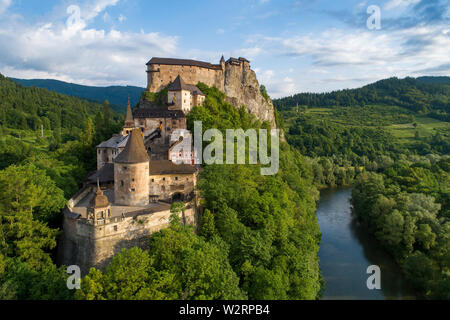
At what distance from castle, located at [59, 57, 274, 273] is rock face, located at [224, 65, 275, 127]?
273cm

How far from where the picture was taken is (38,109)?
12744 centimetres

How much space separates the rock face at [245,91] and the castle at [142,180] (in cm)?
273

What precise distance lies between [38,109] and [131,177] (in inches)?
4565

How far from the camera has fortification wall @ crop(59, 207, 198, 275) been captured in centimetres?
2500

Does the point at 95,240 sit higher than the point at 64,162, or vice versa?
the point at 64,162

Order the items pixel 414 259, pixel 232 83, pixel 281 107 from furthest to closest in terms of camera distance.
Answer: pixel 281 107 < pixel 232 83 < pixel 414 259

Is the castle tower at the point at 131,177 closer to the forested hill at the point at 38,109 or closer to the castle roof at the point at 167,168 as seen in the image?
the castle roof at the point at 167,168

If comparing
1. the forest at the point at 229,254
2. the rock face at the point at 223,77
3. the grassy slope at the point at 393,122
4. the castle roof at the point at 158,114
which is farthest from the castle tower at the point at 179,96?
the grassy slope at the point at 393,122

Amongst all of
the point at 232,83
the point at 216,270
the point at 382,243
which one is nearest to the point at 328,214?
the point at 382,243

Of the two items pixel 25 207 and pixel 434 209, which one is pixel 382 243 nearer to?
pixel 434 209

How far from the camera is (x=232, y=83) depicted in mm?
71250

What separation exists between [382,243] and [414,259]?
30.1 feet

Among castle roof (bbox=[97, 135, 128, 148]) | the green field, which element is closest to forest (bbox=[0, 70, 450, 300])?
castle roof (bbox=[97, 135, 128, 148])
